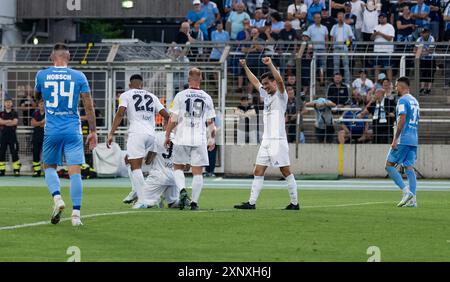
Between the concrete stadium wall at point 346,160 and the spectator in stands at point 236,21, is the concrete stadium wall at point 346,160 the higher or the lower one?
the lower one

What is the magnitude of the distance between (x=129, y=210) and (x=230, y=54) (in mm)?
15265

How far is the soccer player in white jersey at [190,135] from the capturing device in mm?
17453

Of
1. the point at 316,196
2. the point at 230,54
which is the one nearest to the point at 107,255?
the point at 316,196

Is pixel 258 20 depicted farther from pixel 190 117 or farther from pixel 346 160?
pixel 190 117

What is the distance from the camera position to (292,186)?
1752 cm

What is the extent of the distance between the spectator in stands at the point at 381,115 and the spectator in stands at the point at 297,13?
199 inches

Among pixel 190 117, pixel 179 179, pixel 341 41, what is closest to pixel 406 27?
pixel 341 41

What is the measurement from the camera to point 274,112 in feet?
56.6

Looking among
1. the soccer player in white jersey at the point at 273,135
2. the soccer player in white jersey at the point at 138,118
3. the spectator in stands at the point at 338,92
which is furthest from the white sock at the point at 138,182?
the spectator in stands at the point at 338,92

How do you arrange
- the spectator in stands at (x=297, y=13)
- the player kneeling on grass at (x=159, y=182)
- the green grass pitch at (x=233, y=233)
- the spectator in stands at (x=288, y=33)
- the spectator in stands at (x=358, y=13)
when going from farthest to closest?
the spectator in stands at (x=297, y=13) → the spectator in stands at (x=358, y=13) → the spectator in stands at (x=288, y=33) → the player kneeling on grass at (x=159, y=182) → the green grass pitch at (x=233, y=233)

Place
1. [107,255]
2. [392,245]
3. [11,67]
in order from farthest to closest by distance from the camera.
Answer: [11,67] → [392,245] → [107,255]

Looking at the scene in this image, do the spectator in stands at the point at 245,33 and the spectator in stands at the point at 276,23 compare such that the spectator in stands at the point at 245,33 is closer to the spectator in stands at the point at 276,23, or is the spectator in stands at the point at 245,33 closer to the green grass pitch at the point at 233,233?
the spectator in stands at the point at 276,23

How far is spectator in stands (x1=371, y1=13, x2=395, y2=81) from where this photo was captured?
1241 inches
